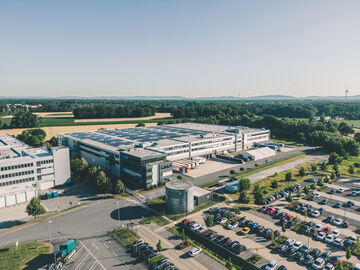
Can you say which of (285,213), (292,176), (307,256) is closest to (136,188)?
(285,213)

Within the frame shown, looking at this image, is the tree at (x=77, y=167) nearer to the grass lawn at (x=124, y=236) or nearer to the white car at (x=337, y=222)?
the grass lawn at (x=124, y=236)

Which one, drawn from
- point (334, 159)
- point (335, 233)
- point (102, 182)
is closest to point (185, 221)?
point (102, 182)

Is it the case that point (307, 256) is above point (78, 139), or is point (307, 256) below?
below

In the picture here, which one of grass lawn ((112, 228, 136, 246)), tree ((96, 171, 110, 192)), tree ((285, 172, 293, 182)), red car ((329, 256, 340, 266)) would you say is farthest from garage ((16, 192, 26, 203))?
tree ((285, 172, 293, 182))

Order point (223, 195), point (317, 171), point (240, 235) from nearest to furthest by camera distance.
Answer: point (240, 235), point (223, 195), point (317, 171)

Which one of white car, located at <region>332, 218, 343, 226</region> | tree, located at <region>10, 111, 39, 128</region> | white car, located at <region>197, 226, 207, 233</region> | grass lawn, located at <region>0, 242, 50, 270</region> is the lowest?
white car, located at <region>332, 218, 343, 226</region>

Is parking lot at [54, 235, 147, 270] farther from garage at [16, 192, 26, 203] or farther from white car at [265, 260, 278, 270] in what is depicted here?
garage at [16, 192, 26, 203]

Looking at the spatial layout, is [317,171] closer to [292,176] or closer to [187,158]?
[292,176]
